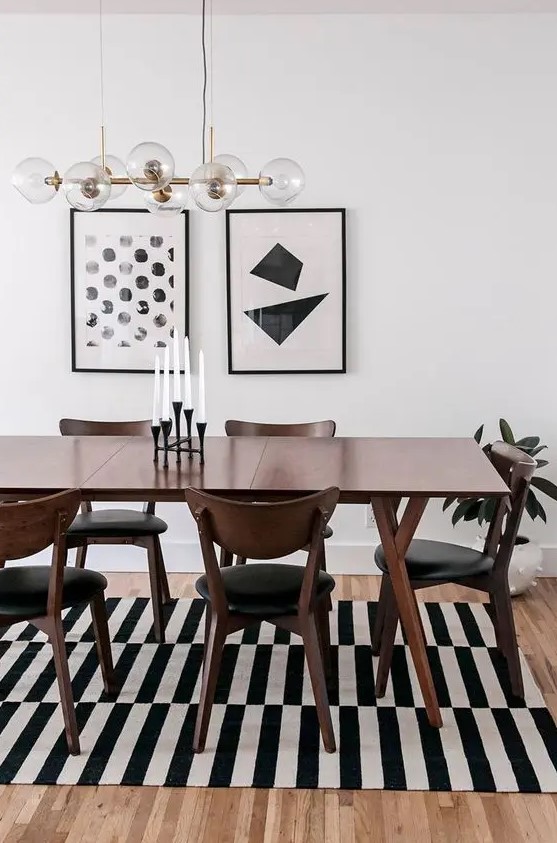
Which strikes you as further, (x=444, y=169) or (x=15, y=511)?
(x=444, y=169)

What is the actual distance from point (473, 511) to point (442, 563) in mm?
1050

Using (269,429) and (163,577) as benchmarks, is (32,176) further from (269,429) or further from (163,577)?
(163,577)

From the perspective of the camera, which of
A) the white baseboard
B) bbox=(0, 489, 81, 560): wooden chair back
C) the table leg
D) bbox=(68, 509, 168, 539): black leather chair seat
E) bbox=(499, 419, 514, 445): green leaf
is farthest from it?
the white baseboard

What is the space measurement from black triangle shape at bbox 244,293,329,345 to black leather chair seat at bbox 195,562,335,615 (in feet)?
5.32

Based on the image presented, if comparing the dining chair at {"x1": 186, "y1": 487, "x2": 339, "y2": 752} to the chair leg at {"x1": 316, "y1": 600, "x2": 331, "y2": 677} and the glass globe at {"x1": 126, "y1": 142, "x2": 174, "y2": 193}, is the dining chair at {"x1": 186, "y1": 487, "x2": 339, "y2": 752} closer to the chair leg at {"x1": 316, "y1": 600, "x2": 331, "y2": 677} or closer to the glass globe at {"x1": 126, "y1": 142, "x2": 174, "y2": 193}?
the chair leg at {"x1": 316, "y1": 600, "x2": 331, "y2": 677}

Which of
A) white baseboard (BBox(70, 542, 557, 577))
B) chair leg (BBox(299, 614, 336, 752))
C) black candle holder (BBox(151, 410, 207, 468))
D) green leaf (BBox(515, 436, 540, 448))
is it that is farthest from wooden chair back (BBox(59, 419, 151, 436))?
green leaf (BBox(515, 436, 540, 448))

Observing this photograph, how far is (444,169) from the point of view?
14.1ft

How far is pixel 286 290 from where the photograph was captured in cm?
440

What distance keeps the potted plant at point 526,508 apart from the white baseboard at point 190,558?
32 centimetres

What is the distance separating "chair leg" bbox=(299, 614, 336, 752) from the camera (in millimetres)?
2729

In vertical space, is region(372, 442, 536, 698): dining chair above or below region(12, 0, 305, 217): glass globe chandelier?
below

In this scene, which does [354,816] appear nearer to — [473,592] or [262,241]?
[473,592]

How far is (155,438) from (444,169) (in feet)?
6.61

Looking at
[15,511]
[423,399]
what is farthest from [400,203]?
[15,511]
